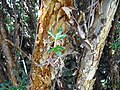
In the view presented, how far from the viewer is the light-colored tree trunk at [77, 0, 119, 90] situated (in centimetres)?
72

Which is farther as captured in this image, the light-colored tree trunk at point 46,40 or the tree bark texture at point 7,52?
the tree bark texture at point 7,52

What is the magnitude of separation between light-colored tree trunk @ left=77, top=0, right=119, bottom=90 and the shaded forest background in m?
0.14

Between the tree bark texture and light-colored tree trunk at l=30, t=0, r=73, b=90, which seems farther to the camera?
the tree bark texture

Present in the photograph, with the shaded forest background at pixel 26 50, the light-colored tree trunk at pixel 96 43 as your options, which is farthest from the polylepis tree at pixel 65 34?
the shaded forest background at pixel 26 50

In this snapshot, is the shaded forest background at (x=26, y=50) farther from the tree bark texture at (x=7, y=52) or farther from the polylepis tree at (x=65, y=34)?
the polylepis tree at (x=65, y=34)

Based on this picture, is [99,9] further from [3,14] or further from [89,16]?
[3,14]

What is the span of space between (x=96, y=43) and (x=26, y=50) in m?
0.47

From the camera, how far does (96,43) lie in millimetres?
767

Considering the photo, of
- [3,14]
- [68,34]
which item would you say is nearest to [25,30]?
[3,14]

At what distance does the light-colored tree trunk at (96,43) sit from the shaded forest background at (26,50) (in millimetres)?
138

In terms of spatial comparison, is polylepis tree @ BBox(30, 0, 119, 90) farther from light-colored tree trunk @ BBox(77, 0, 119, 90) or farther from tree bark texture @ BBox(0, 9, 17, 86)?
tree bark texture @ BBox(0, 9, 17, 86)

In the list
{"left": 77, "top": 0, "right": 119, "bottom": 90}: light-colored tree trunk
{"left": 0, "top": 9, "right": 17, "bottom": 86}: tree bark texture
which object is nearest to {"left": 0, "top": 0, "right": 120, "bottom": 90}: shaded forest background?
{"left": 0, "top": 9, "right": 17, "bottom": 86}: tree bark texture

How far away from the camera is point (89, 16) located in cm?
72

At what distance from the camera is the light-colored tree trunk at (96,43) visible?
717 mm
